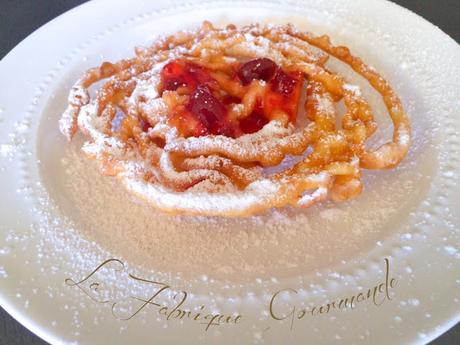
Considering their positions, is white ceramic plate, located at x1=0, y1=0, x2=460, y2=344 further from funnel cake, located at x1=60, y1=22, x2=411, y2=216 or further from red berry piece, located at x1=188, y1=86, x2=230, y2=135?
red berry piece, located at x1=188, y1=86, x2=230, y2=135

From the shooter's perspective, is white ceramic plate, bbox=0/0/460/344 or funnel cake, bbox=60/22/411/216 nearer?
white ceramic plate, bbox=0/0/460/344

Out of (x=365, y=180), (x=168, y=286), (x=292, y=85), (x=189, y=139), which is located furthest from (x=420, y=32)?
(x=168, y=286)

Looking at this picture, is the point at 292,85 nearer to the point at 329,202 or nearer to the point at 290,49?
the point at 290,49

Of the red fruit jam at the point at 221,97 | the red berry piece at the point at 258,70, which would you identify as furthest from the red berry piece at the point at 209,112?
the red berry piece at the point at 258,70

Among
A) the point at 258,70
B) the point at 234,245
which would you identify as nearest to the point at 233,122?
the point at 258,70

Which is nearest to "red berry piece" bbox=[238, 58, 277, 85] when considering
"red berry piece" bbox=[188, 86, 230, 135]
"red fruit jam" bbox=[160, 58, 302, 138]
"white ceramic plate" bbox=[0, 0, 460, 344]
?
"red fruit jam" bbox=[160, 58, 302, 138]

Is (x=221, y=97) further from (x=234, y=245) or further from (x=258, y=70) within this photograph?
(x=234, y=245)

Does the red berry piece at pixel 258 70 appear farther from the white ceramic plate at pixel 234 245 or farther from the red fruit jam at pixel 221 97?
the white ceramic plate at pixel 234 245
